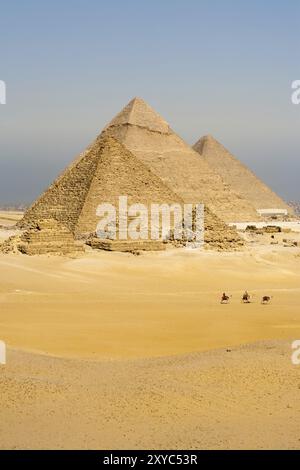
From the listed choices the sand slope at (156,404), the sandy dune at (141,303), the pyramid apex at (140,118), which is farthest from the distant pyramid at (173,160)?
the sand slope at (156,404)

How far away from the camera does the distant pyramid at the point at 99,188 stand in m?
32.1

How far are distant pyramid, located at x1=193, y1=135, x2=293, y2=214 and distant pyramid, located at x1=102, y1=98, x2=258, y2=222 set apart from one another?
14145mm

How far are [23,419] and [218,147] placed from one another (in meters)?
64.6

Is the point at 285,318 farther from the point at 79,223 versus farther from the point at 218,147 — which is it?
the point at 218,147

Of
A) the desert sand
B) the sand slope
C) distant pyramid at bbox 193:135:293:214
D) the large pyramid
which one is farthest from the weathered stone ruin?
distant pyramid at bbox 193:135:293:214

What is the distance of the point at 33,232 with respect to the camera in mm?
22531

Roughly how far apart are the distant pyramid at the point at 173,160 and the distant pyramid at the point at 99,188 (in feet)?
45.4

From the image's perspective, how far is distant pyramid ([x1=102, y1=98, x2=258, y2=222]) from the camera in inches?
1925

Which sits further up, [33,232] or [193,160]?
[193,160]

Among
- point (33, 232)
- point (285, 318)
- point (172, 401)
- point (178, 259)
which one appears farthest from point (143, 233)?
point (172, 401)

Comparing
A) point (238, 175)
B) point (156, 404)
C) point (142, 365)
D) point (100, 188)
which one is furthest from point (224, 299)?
point (238, 175)

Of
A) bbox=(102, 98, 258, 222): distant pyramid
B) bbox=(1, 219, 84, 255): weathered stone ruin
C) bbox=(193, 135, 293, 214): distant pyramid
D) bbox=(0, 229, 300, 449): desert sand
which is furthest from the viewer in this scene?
bbox=(193, 135, 293, 214): distant pyramid

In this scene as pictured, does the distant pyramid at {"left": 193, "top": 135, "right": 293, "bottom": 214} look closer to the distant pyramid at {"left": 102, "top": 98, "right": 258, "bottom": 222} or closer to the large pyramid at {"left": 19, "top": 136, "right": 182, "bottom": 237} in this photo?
the distant pyramid at {"left": 102, "top": 98, "right": 258, "bottom": 222}

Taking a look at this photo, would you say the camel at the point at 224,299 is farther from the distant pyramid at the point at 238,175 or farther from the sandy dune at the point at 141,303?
the distant pyramid at the point at 238,175
